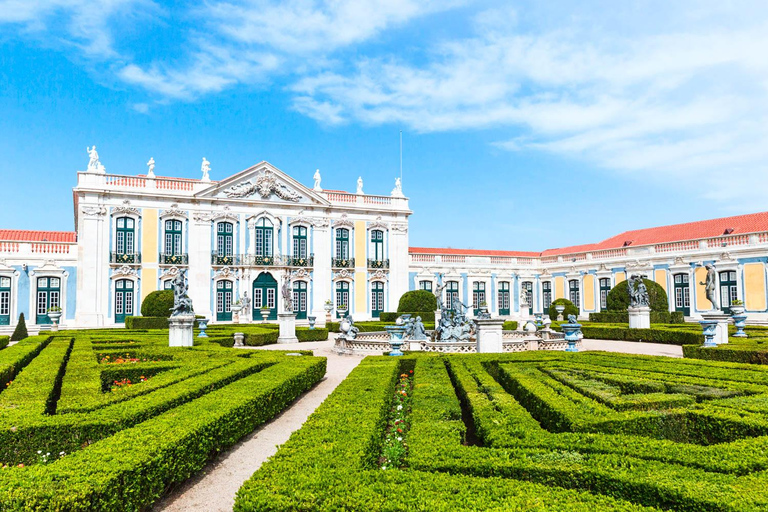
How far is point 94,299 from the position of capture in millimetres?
25062

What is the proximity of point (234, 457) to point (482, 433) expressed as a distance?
2563mm

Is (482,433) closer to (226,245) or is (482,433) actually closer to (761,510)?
(761,510)

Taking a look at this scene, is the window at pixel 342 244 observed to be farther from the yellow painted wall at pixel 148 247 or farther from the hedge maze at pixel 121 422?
the hedge maze at pixel 121 422

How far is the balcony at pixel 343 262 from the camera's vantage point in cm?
2980

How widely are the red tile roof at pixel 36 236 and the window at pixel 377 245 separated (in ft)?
53.5

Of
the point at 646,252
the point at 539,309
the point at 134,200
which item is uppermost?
the point at 134,200

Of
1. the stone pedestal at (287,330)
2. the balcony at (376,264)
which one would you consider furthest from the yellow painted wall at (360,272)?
the stone pedestal at (287,330)

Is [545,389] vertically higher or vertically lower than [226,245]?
lower

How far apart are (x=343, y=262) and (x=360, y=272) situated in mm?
1226

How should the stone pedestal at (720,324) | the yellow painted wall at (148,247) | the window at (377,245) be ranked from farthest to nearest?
the window at (377,245), the yellow painted wall at (148,247), the stone pedestal at (720,324)

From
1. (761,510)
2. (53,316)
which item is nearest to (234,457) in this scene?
(761,510)

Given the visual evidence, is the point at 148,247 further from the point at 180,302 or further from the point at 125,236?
the point at 180,302

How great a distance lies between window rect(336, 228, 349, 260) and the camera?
98.8 feet

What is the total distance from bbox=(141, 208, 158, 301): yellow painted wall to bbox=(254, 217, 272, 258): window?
522cm
